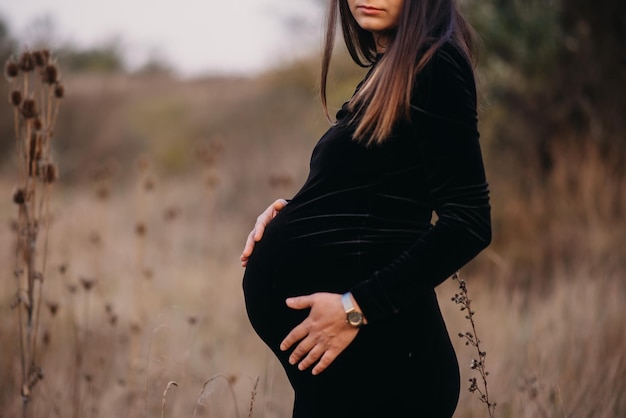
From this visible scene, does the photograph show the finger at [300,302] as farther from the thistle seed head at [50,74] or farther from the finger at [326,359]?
the thistle seed head at [50,74]

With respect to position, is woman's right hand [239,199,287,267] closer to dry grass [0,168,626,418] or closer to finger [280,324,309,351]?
finger [280,324,309,351]

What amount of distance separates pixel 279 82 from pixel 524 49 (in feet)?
29.2

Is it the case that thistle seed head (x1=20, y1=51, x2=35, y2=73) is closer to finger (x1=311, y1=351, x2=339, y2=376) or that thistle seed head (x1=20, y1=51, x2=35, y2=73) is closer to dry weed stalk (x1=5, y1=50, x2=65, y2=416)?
dry weed stalk (x1=5, y1=50, x2=65, y2=416)

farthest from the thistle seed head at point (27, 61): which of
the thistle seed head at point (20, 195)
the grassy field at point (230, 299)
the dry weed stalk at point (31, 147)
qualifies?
the grassy field at point (230, 299)

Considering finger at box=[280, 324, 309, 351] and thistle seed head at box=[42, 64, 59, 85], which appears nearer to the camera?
finger at box=[280, 324, 309, 351]

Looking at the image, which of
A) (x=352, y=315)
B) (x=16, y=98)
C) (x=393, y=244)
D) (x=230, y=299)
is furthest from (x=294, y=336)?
(x=230, y=299)

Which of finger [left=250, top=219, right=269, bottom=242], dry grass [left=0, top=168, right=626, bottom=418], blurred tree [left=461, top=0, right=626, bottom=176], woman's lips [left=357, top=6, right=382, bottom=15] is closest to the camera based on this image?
woman's lips [left=357, top=6, right=382, bottom=15]

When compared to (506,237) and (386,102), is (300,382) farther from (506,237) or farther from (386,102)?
(506,237)

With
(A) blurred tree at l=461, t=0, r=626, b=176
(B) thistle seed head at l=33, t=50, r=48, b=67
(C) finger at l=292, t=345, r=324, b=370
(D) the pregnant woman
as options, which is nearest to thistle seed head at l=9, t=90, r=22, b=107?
(B) thistle seed head at l=33, t=50, r=48, b=67

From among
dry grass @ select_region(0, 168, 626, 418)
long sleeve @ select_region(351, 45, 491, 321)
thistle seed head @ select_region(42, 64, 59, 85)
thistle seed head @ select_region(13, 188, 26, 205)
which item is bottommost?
dry grass @ select_region(0, 168, 626, 418)

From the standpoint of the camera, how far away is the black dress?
4.17 ft

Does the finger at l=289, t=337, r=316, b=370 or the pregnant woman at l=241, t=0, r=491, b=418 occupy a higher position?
the pregnant woman at l=241, t=0, r=491, b=418

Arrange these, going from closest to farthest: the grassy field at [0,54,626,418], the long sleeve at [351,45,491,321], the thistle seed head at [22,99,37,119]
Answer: the long sleeve at [351,45,491,321] → the thistle seed head at [22,99,37,119] → the grassy field at [0,54,626,418]

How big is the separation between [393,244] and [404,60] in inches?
15.8
